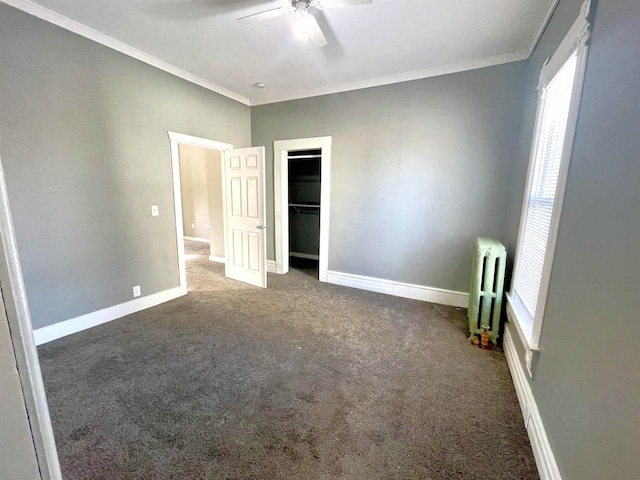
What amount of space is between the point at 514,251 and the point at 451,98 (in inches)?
72.1

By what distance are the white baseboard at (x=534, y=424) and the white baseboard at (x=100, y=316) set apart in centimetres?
342

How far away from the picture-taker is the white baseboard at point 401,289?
11.0 ft

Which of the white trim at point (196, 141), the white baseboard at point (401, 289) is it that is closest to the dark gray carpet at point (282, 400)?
the white baseboard at point (401, 289)

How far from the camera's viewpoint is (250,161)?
3.84 m

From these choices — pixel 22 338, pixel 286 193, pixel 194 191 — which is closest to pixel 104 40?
pixel 286 193

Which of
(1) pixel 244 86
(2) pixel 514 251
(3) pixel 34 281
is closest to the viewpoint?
(3) pixel 34 281

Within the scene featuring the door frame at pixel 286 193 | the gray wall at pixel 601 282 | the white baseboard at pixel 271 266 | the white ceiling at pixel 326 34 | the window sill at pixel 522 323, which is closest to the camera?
the gray wall at pixel 601 282

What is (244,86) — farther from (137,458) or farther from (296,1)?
(137,458)

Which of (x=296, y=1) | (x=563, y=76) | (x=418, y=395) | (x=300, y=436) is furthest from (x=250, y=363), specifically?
(x=563, y=76)

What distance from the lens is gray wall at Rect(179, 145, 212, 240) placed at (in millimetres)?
6781

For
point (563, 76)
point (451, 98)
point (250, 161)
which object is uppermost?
point (451, 98)

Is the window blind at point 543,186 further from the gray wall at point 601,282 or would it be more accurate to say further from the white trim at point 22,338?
the white trim at point 22,338

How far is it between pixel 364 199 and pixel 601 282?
2821 mm

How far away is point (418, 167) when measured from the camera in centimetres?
336
